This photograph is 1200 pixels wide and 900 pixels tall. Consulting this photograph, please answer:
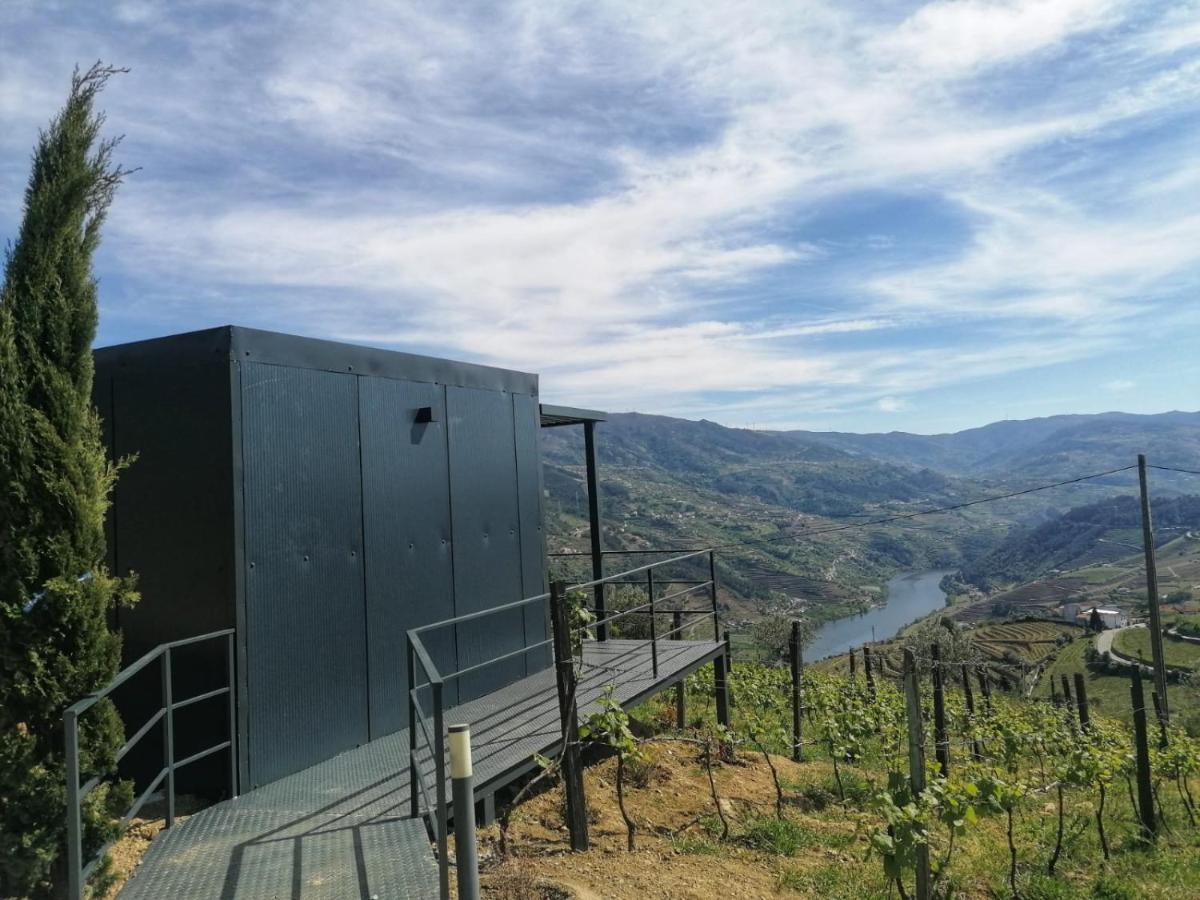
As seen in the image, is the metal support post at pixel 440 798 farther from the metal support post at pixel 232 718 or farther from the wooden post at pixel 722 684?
the wooden post at pixel 722 684

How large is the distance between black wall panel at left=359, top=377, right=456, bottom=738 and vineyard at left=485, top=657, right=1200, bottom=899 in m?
1.36

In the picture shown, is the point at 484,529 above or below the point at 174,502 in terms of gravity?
below

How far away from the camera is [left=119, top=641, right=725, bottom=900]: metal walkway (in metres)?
3.42

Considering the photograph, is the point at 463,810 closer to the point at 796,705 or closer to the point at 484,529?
the point at 484,529

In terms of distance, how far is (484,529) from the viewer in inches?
280

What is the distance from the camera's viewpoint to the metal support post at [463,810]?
2650 millimetres

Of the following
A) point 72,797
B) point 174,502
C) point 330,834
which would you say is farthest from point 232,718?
point 72,797

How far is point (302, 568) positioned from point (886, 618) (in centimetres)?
10881

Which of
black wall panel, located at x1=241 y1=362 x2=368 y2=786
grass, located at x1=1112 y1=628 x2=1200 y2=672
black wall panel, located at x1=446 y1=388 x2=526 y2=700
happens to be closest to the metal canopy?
black wall panel, located at x1=446 y1=388 x2=526 y2=700

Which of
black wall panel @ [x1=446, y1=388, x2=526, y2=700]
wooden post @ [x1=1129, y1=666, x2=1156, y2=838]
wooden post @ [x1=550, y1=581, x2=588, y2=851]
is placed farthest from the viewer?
wooden post @ [x1=1129, y1=666, x2=1156, y2=838]

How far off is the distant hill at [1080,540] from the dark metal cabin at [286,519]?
125532 mm

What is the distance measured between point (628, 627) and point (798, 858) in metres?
8.69

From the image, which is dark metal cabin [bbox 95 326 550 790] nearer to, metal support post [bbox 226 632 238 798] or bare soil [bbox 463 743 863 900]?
metal support post [bbox 226 632 238 798]

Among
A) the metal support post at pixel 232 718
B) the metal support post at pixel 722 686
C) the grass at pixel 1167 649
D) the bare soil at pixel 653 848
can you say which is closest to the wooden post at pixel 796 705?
the metal support post at pixel 722 686
